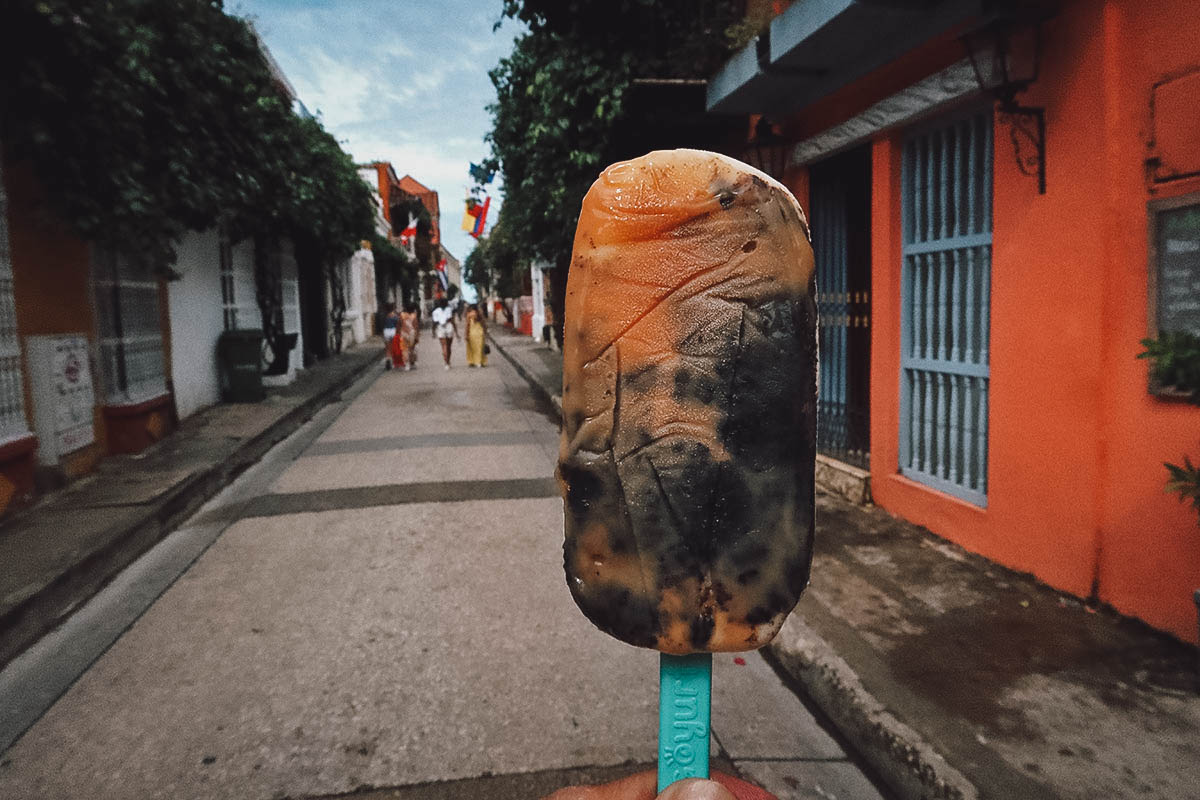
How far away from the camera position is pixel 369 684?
334cm

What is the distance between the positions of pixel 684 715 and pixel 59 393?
23.1 feet

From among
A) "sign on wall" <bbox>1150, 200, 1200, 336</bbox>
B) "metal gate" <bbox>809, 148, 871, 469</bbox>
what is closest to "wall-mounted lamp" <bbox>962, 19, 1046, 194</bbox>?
"sign on wall" <bbox>1150, 200, 1200, 336</bbox>

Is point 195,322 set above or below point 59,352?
above

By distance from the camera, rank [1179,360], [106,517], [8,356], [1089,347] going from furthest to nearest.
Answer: [8,356] → [106,517] → [1089,347] → [1179,360]

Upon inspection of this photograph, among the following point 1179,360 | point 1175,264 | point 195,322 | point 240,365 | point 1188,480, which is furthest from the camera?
point 240,365

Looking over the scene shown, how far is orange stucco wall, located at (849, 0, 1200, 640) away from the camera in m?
3.34

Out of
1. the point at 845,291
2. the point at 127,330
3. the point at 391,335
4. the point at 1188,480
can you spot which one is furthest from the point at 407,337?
the point at 1188,480

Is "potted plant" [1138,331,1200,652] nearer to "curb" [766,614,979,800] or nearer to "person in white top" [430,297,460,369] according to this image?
"curb" [766,614,979,800]

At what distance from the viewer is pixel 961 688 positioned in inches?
119

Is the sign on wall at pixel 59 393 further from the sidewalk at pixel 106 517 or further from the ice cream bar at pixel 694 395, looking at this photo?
the ice cream bar at pixel 694 395

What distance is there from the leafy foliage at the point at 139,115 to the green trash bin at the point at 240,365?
1808 mm

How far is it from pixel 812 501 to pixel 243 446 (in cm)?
827

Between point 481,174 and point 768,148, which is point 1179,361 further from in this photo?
point 481,174

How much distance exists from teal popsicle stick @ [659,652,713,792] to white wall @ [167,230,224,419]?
9.67 m
